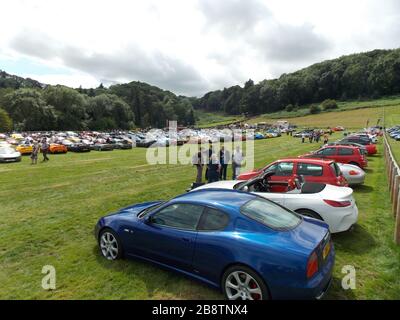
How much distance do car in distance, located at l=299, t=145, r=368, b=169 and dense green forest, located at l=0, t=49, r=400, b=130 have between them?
3014 inches

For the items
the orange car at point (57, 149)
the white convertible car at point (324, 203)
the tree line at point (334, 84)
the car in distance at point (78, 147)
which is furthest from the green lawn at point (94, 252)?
the tree line at point (334, 84)

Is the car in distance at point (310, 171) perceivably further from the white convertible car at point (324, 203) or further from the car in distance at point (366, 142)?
the car in distance at point (366, 142)

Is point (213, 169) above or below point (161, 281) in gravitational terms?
Result: above

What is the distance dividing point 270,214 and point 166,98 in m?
154

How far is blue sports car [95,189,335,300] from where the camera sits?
3.69 m

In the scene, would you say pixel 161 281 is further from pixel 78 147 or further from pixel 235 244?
pixel 78 147

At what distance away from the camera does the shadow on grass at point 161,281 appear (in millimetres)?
4414

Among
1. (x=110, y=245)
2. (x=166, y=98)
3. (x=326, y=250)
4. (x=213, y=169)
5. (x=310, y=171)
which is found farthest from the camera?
(x=166, y=98)

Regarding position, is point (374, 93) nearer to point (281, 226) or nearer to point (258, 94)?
point (258, 94)

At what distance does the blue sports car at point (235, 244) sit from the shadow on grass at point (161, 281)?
6.8 inches

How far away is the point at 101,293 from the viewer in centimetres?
450

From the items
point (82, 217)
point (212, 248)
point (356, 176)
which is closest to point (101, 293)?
point (212, 248)

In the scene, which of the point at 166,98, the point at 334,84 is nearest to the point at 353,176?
the point at 334,84

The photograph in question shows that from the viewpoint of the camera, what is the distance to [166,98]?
15425 centimetres
